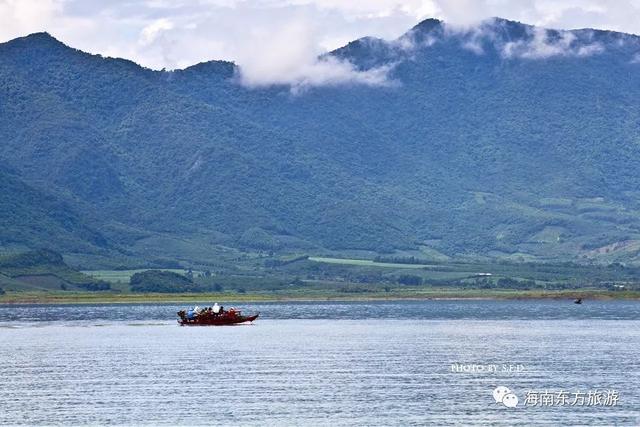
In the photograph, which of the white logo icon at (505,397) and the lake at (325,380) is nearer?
the lake at (325,380)

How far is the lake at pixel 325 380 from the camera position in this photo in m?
103

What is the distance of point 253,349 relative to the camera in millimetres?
167125

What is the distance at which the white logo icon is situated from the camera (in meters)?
108

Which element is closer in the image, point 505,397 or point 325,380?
point 505,397

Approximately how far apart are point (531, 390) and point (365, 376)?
19.4 m

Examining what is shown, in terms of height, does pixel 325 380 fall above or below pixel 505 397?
above

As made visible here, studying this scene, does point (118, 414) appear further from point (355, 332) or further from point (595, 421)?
point (355, 332)

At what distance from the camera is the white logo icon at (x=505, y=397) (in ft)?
353

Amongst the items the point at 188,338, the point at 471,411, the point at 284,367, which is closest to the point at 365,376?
the point at 284,367

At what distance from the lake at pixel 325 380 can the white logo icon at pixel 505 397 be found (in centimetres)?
34

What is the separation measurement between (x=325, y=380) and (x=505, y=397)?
21.8m

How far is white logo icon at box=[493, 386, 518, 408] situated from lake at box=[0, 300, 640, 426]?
337mm

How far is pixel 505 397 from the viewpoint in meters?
110

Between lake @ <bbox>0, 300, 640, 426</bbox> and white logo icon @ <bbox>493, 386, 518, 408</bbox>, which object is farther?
white logo icon @ <bbox>493, 386, 518, 408</bbox>
